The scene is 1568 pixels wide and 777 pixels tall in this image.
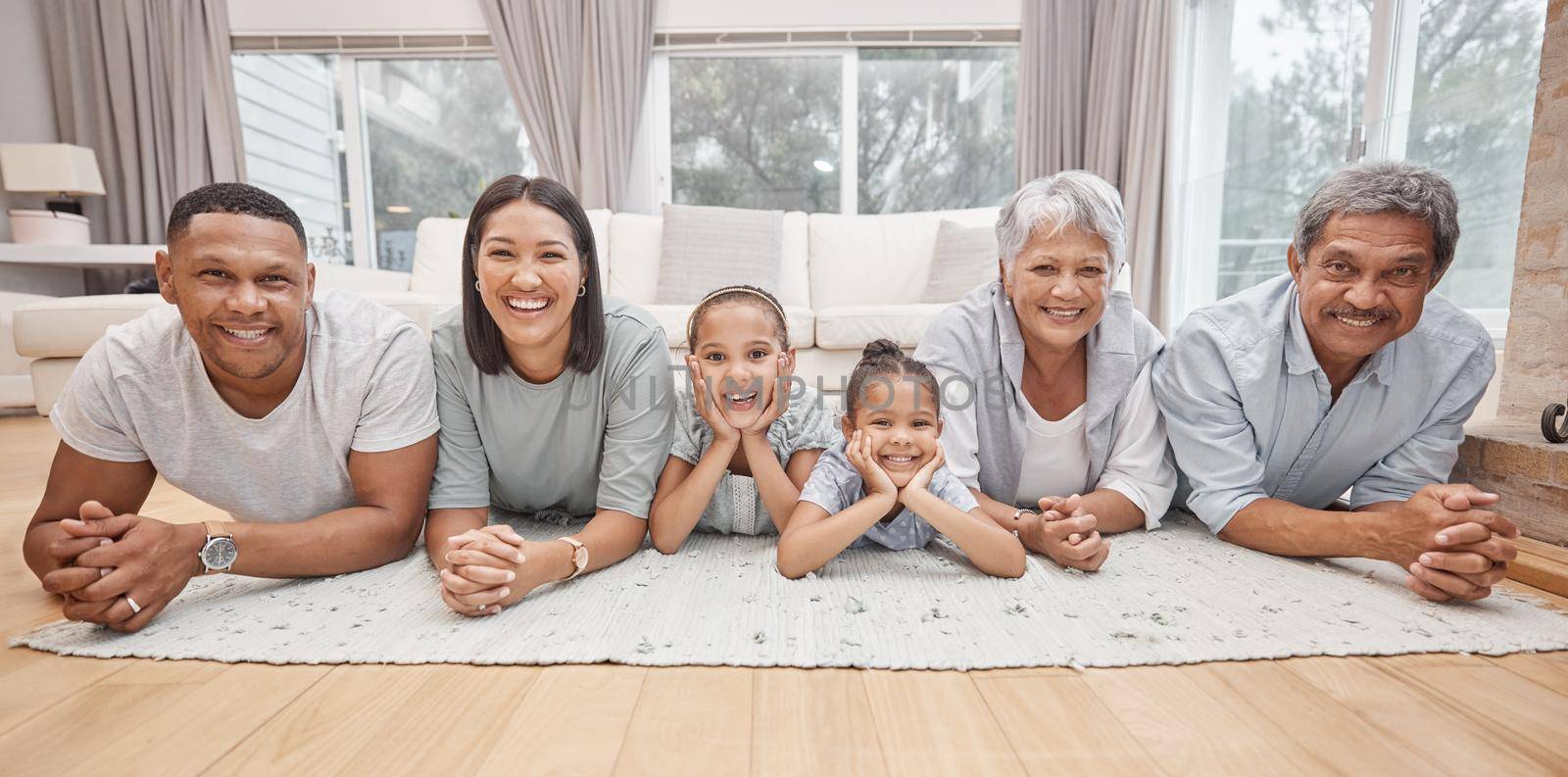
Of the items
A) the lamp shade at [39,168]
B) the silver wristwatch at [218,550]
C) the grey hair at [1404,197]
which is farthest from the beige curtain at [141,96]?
the grey hair at [1404,197]

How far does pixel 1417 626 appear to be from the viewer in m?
1.08

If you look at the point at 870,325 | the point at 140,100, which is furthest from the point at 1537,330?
the point at 140,100

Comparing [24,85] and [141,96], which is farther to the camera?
[141,96]

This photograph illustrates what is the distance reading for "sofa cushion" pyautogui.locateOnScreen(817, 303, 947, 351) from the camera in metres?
2.91

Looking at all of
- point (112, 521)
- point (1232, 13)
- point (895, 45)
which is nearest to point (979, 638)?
point (112, 521)

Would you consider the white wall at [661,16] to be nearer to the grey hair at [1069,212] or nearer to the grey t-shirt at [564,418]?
the grey hair at [1069,212]

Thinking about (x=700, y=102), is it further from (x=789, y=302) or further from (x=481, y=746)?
(x=481, y=746)

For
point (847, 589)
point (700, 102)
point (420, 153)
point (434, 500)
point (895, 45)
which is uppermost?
point (895, 45)

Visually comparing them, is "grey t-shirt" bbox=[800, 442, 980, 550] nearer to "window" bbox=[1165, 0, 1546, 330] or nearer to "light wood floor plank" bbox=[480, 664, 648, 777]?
"light wood floor plank" bbox=[480, 664, 648, 777]

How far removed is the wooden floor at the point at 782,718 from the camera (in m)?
0.75

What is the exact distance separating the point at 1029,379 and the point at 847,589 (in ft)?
2.23

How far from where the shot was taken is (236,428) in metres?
1.22

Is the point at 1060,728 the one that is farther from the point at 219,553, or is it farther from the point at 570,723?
the point at 219,553

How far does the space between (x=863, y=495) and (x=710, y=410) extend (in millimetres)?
382
